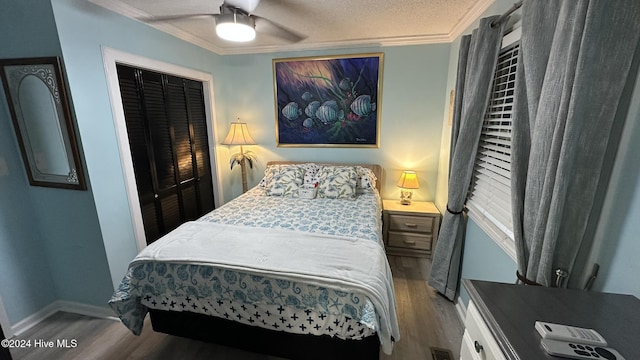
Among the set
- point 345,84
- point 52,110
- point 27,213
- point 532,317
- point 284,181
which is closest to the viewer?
point 532,317

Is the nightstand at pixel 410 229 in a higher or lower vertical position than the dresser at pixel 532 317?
lower

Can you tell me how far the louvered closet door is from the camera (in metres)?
2.19

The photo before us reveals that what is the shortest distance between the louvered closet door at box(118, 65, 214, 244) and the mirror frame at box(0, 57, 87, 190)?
422 millimetres

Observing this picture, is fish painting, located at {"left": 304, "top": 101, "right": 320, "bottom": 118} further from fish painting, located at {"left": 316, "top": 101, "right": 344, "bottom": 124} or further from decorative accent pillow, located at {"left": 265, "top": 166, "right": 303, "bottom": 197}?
decorative accent pillow, located at {"left": 265, "top": 166, "right": 303, "bottom": 197}

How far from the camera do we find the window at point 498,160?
4.83 feet

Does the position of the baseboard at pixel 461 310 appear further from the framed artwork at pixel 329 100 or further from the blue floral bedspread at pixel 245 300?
the framed artwork at pixel 329 100

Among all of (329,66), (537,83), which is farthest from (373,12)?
(537,83)

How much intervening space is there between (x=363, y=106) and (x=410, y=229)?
1.50 meters

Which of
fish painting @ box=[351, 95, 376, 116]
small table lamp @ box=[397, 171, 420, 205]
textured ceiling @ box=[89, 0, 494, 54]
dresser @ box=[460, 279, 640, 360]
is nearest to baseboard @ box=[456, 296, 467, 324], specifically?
small table lamp @ box=[397, 171, 420, 205]

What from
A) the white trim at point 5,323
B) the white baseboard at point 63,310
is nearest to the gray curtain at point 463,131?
the white baseboard at point 63,310

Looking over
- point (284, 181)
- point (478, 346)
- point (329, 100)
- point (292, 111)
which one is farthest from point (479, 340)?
point (292, 111)

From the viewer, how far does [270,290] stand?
1.38 m

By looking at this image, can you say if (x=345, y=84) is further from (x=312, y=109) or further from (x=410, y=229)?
(x=410, y=229)

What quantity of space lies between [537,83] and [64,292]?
3.40 meters
